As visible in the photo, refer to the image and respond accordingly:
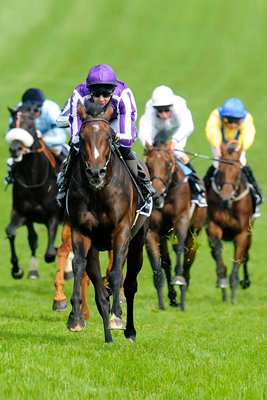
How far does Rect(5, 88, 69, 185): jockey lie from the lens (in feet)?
56.9

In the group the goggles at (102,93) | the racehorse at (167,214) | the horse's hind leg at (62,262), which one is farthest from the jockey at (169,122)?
the goggles at (102,93)

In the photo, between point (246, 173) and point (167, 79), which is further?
point (167, 79)

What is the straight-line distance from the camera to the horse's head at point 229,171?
1792 cm

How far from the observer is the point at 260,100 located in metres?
53.5

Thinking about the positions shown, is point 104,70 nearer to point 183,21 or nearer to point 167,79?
point 167,79

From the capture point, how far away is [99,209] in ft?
31.1

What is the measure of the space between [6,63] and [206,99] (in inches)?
509

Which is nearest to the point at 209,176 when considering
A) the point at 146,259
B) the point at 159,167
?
the point at 159,167

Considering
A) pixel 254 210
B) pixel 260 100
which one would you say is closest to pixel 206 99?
pixel 260 100

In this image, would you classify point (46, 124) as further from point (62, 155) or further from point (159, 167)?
point (159, 167)

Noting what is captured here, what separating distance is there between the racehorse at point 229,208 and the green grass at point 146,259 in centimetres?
97

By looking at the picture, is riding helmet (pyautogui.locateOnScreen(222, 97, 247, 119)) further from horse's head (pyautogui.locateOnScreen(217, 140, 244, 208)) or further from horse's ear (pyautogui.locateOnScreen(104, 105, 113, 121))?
horse's ear (pyautogui.locateOnScreen(104, 105, 113, 121))

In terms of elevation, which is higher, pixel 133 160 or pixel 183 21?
pixel 183 21

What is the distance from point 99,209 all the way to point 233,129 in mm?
9391
